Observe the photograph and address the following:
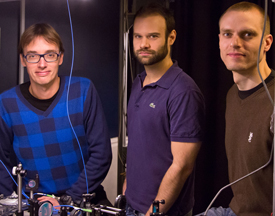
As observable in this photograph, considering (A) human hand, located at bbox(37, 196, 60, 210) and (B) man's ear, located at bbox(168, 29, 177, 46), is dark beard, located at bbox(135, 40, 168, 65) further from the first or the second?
(A) human hand, located at bbox(37, 196, 60, 210)

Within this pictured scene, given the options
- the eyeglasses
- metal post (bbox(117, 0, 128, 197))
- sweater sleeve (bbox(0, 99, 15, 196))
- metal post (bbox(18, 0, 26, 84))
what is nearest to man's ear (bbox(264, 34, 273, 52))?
metal post (bbox(117, 0, 128, 197))

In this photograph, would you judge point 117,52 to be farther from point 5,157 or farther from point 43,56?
point 5,157

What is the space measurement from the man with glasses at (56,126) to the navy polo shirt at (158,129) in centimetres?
20

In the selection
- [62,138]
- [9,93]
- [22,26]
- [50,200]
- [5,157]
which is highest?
[22,26]

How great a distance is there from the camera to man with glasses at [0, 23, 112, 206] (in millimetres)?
1691

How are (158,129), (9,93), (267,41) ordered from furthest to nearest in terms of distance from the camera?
(9,93) → (158,129) → (267,41)

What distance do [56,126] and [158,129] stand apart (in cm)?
57

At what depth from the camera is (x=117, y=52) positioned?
5.40ft

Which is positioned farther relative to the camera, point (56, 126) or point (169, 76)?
point (56, 126)

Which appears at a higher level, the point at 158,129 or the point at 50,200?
the point at 158,129

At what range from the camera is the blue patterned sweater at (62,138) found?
170 centimetres

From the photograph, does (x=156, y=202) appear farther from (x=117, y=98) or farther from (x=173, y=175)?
Answer: (x=117, y=98)

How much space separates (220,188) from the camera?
1412 millimetres

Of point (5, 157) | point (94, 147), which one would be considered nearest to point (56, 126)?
point (94, 147)
